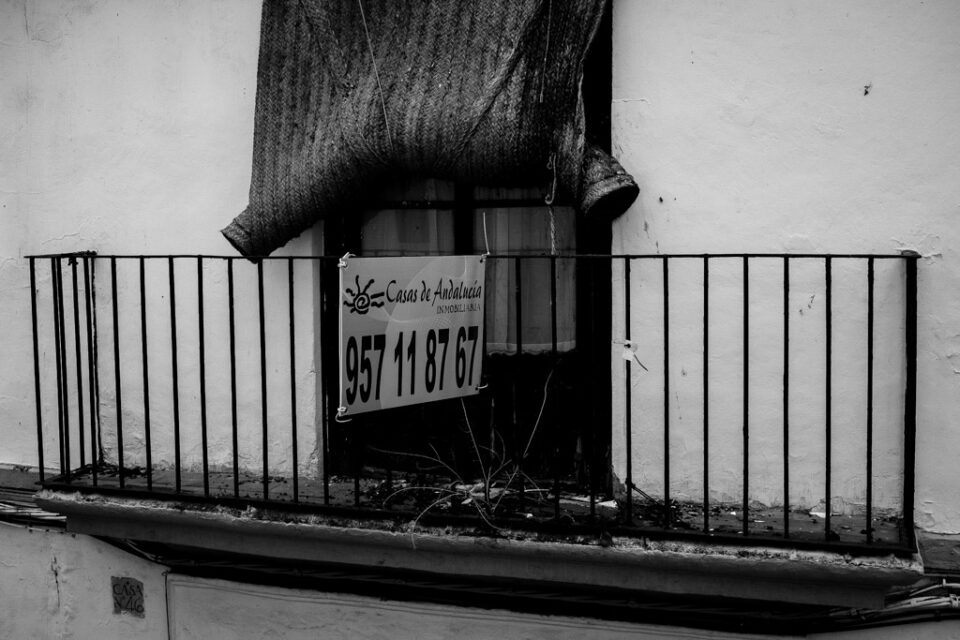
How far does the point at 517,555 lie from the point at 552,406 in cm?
82

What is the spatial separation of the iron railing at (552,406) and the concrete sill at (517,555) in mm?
69

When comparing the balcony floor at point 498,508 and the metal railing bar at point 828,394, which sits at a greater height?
the metal railing bar at point 828,394

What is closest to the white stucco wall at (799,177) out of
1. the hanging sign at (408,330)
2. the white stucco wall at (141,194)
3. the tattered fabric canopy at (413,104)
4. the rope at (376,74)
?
the tattered fabric canopy at (413,104)

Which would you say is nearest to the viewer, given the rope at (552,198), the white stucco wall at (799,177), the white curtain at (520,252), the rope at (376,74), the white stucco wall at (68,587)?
the white stucco wall at (799,177)

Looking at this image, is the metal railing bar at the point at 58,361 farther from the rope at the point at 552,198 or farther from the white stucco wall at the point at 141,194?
the rope at the point at 552,198

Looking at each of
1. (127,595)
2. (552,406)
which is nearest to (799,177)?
(552,406)

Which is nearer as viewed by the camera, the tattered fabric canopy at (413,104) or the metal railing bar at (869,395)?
the metal railing bar at (869,395)

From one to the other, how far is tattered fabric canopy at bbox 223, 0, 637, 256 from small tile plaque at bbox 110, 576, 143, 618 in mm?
1831

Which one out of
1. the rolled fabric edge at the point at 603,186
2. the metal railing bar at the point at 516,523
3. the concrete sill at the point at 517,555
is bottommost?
the concrete sill at the point at 517,555

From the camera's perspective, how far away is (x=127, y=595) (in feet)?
15.4

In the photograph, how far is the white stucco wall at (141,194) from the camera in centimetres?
447

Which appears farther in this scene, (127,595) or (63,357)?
(127,595)

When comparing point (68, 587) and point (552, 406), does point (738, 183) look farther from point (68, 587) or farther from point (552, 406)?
point (68, 587)

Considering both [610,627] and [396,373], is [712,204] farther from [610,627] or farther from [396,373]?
[610,627]
